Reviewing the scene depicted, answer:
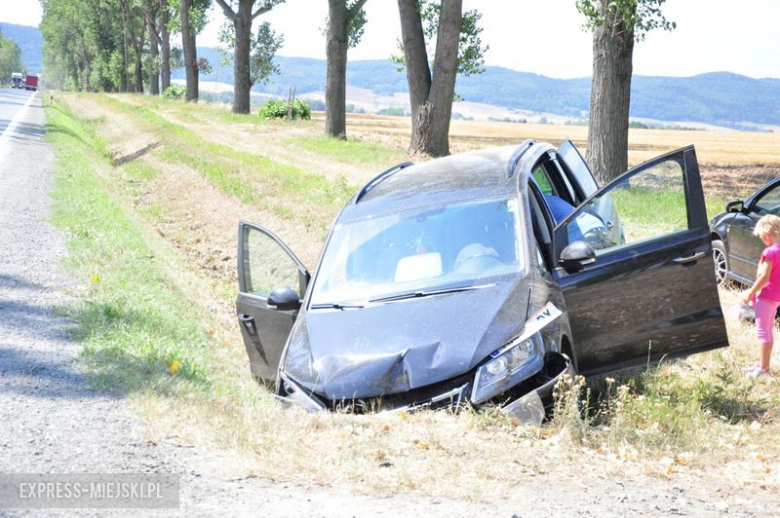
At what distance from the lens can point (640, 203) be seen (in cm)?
945

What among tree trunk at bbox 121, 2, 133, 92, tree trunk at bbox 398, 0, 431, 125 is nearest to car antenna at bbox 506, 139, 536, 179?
tree trunk at bbox 398, 0, 431, 125

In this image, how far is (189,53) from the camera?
5384cm

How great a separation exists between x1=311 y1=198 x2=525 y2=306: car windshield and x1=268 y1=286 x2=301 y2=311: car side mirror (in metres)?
0.16

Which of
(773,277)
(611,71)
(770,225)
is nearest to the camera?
(770,225)

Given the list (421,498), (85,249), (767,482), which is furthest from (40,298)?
(767,482)

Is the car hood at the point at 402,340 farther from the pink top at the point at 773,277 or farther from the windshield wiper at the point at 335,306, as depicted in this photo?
the pink top at the point at 773,277

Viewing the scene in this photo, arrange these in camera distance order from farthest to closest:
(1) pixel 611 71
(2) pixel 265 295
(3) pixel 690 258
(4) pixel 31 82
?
(4) pixel 31 82
(1) pixel 611 71
(2) pixel 265 295
(3) pixel 690 258

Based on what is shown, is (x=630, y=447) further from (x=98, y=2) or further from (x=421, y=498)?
(x=98, y=2)

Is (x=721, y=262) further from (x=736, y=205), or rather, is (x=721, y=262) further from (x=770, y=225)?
(x=770, y=225)

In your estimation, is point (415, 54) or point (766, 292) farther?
point (415, 54)

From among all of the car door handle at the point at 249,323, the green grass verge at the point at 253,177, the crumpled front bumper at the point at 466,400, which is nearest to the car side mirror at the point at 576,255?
the crumpled front bumper at the point at 466,400

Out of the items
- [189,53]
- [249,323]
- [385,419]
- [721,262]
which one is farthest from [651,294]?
[189,53]

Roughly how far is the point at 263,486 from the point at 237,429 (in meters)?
0.75

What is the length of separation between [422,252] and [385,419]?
1.71m
